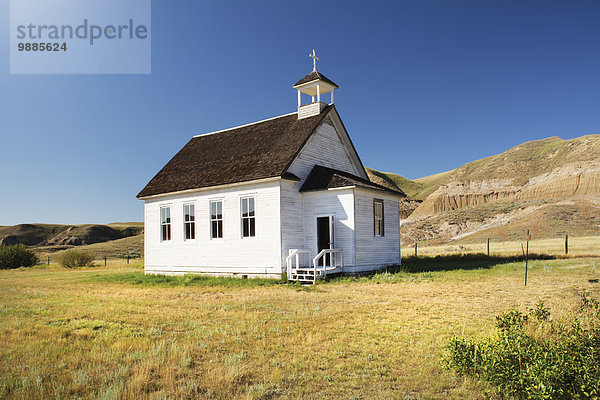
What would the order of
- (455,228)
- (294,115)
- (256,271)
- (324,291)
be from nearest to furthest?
1. (324,291)
2. (256,271)
3. (294,115)
4. (455,228)

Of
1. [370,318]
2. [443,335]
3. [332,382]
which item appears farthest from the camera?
[370,318]

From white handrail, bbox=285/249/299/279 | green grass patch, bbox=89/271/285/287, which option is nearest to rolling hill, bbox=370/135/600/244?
white handrail, bbox=285/249/299/279

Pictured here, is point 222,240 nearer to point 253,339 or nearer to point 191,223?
point 191,223

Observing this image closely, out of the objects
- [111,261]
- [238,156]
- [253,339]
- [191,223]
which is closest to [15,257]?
[111,261]

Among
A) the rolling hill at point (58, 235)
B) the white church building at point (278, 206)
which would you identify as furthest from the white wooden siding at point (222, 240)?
the rolling hill at point (58, 235)

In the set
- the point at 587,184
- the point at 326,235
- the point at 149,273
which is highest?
the point at 587,184

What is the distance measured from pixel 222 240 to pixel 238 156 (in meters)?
4.47

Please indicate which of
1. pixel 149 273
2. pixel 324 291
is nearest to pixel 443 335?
pixel 324 291

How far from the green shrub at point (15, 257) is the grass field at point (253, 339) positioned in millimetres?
24648

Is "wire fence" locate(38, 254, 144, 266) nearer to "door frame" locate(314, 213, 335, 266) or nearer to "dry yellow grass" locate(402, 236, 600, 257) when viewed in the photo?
"door frame" locate(314, 213, 335, 266)

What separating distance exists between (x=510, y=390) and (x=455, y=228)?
7378cm

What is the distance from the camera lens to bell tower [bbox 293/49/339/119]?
22375 mm

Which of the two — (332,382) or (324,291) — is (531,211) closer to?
(324,291)

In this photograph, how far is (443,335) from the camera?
8.15m
